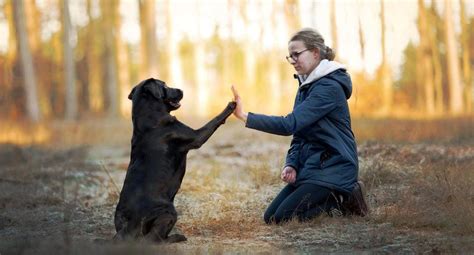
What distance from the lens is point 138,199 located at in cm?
557

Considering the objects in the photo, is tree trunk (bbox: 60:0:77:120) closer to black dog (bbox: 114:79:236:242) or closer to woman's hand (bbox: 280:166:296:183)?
woman's hand (bbox: 280:166:296:183)

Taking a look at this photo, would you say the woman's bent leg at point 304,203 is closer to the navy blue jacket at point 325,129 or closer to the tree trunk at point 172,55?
the navy blue jacket at point 325,129

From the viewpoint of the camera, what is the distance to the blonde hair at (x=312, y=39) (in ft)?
21.6

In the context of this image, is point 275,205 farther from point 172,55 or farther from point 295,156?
point 172,55

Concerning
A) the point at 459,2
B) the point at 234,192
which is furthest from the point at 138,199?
the point at 459,2

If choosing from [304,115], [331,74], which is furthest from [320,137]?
[331,74]

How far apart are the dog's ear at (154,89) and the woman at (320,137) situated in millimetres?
910

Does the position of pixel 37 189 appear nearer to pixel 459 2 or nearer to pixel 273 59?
pixel 459 2

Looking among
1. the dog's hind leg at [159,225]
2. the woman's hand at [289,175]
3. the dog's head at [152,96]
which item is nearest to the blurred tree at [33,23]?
the woman's hand at [289,175]

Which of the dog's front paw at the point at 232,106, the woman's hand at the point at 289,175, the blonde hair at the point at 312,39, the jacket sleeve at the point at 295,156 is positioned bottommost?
the woman's hand at the point at 289,175

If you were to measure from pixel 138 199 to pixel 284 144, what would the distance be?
870 centimetres

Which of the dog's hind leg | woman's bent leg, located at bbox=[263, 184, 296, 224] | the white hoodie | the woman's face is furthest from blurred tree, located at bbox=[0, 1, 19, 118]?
the dog's hind leg

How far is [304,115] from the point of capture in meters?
6.38

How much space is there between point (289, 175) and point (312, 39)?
1.33 metres
